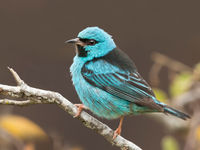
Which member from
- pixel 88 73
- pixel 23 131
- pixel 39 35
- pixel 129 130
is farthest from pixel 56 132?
pixel 88 73

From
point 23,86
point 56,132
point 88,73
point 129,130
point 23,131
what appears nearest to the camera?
point 23,86

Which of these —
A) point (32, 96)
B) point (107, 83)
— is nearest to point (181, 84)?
point (107, 83)

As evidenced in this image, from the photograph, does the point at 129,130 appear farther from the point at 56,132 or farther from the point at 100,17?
the point at 100,17

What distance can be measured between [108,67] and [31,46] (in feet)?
10.8

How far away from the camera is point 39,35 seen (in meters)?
7.61

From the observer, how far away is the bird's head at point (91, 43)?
4656mm

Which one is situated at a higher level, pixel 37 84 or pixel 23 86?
pixel 23 86

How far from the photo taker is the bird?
4387 millimetres

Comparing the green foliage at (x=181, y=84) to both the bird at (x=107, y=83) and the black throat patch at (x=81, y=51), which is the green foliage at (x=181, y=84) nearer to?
the bird at (x=107, y=83)

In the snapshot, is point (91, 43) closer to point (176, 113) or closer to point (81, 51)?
point (81, 51)

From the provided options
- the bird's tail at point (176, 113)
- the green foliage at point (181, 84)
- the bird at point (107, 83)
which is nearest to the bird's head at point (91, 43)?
the bird at point (107, 83)

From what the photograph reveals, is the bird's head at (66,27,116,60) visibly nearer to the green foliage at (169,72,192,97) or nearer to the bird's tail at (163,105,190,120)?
the bird's tail at (163,105,190,120)

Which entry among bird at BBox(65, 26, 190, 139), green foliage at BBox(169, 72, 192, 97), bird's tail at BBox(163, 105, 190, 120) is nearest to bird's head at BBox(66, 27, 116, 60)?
bird at BBox(65, 26, 190, 139)

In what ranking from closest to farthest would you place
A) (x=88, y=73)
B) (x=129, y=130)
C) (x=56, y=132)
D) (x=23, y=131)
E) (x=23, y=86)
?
(x=23, y=86) < (x=88, y=73) < (x=23, y=131) < (x=56, y=132) < (x=129, y=130)
